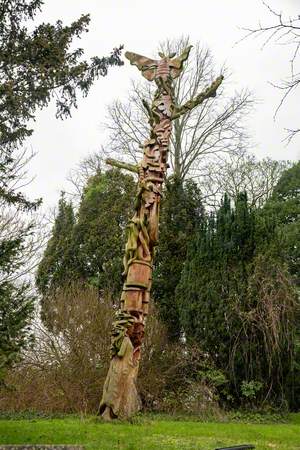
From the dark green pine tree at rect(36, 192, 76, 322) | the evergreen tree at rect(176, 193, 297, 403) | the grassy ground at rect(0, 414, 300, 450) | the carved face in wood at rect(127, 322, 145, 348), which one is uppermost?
the dark green pine tree at rect(36, 192, 76, 322)

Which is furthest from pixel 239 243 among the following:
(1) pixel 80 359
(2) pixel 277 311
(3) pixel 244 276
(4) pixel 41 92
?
(4) pixel 41 92

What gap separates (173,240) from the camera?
1969 cm

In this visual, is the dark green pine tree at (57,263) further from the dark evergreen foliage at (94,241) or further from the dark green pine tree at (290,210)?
the dark green pine tree at (290,210)

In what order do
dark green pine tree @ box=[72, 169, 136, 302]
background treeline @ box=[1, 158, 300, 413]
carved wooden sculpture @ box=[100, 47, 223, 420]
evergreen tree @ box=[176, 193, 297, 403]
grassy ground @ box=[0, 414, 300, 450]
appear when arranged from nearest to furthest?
grassy ground @ box=[0, 414, 300, 450] < carved wooden sculpture @ box=[100, 47, 223, 420] < background treeline @ box=[1, 158, 300, 413] < evergreen tree @ box=[176, 193, 297, 403] < dark green pine tree @ box=[72, 169, 136, 302]

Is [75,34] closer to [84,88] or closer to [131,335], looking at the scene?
[84,88]

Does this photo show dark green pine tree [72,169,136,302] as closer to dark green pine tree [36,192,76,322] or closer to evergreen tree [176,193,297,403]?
dark green pine tree [36,192,76,322]

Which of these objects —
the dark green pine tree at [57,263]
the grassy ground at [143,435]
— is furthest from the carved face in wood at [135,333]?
the dark green pine tree at [57,263]

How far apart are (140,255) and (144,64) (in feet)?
17.2

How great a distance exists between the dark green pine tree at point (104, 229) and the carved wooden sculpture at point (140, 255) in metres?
8.05

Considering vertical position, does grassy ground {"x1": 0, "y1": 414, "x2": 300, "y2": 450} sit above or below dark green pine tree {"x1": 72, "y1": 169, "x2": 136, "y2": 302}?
below

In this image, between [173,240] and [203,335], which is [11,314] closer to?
[203,335]

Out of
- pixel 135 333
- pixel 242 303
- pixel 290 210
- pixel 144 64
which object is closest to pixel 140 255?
pixel 135 333

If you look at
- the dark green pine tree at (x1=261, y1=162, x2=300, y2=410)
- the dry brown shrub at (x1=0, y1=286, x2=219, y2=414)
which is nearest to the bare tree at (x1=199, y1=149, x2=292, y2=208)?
the dark green pine tree at (x1=261, y1=162, x2=300, y2=410)

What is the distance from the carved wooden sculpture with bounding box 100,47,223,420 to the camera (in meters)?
10.3
